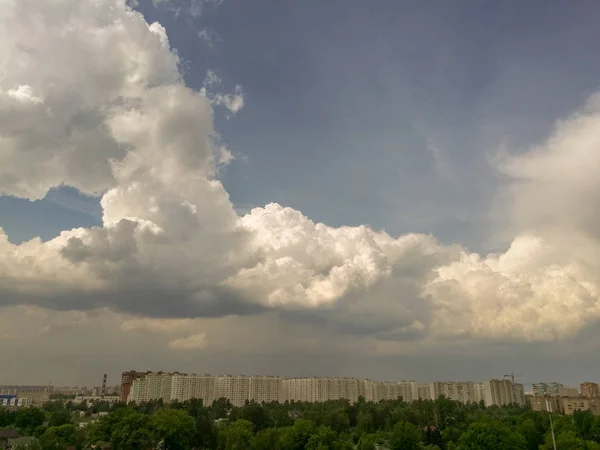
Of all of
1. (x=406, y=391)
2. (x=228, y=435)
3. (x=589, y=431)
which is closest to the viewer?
(x=228, y=435)

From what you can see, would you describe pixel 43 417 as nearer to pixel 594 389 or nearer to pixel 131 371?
pixel 131 371

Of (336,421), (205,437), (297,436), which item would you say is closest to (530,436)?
(297,436)

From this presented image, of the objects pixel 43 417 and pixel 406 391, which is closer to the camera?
pixel 43 417

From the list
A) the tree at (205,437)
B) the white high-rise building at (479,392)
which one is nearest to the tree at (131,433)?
the tree at (205,437)

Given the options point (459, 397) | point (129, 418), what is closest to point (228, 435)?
point (129, 418)

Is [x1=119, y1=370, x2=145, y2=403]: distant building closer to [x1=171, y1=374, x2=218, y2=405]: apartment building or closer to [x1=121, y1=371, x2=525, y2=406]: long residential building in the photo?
[x1=121, y1=371, x2=525, y2=406]: long residential building
